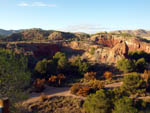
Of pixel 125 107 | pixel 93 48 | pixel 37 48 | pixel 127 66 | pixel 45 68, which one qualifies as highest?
pixel 93 48

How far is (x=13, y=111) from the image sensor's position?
32.5 feet

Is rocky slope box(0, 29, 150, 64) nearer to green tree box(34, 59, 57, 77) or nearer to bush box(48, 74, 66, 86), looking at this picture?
green tree box(34, 59, 57, 77)

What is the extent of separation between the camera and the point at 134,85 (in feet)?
72.5

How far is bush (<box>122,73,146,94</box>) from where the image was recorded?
22.0 meters

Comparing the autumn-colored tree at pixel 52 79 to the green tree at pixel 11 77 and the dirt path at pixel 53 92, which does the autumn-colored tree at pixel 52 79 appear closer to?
the dirt path at pixel 53 92

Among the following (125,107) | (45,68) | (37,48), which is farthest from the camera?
(37,48)

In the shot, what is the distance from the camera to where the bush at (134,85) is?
2195 centimetres

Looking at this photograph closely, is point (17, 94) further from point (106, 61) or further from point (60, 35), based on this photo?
point (60, 35)

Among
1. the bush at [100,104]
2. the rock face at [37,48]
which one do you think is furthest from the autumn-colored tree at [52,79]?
the rock face at [37,48]

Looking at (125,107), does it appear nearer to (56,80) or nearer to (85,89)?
(85,89)

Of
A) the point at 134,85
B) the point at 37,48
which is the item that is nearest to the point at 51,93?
the point at 134,85

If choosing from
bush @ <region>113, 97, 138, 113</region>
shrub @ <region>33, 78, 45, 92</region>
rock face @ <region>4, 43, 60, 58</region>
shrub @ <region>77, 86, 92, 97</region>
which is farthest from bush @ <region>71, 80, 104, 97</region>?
rock face @ <region>4, 43, 60, 58</region>

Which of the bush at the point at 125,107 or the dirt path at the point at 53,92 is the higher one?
the bush at the point at 125,107

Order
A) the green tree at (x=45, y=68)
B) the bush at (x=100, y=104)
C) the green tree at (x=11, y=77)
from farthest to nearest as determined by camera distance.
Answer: the green tree at (x=45, y=68)
the bush at (x=100, y=104)
the green tree at (x=11, y=77)
